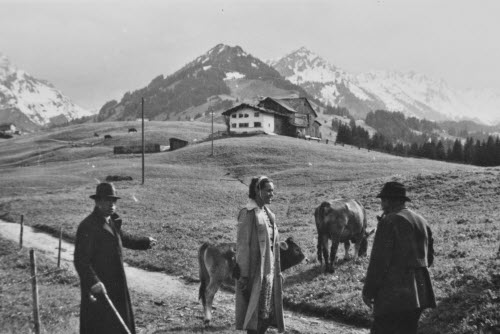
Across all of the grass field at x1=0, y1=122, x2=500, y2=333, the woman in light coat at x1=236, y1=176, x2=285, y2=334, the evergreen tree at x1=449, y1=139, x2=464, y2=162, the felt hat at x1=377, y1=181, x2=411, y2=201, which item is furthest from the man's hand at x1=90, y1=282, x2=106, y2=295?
the evergreen tree at x1=449, y1=139, x2=464, y2=162

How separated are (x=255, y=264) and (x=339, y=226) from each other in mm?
8568

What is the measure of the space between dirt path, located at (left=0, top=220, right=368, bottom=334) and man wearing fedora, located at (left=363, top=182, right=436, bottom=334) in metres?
4.23

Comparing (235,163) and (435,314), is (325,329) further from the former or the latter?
(235,163)

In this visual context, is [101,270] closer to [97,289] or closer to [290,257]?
[97,289]

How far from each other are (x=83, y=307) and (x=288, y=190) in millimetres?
41529

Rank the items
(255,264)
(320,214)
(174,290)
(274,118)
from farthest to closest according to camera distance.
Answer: (274,118) < (320,214) < (174,290) < (255,264)

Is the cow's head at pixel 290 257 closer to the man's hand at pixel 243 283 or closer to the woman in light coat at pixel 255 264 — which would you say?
the woman in light coat at pixel 255 264

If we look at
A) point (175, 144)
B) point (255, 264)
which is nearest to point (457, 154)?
point (175, 144)

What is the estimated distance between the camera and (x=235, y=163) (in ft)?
221

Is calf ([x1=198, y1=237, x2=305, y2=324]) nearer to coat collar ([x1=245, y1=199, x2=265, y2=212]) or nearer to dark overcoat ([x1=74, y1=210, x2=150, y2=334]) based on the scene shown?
coat collar ([x1=245, y1=199, x2=265, y2=212])

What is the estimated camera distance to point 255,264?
364 inches

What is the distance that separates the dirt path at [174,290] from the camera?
39.9 ft

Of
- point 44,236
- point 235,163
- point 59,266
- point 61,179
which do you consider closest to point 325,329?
point 59,266

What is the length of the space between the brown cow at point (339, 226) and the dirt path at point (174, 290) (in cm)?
395
